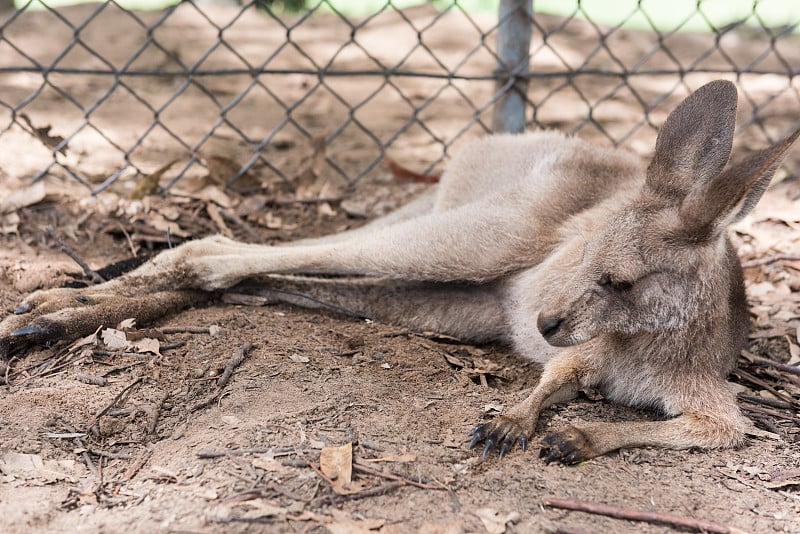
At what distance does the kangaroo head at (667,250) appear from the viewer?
7.84 feet

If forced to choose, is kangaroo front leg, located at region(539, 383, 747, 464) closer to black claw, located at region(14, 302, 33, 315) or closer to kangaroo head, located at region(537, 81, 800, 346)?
kangaroo head, located at region(537, 81, 800, 346)

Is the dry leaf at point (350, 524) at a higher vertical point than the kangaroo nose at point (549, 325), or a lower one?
lower

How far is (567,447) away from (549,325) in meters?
0.35

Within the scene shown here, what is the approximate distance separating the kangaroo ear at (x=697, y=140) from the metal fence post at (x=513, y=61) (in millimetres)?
1672

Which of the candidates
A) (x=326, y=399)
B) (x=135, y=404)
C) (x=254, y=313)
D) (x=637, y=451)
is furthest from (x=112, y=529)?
(x=637, y=451)

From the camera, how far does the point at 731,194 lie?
7.42 feet

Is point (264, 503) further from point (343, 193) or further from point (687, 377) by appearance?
point (343, 193)

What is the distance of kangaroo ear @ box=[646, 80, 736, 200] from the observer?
2.39 meters

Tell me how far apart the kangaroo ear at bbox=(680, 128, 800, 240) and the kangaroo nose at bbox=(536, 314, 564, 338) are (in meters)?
0.45

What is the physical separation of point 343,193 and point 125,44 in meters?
1.84

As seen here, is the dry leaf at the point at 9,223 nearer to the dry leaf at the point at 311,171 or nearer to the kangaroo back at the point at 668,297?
the dry leaf at the point at 311,171

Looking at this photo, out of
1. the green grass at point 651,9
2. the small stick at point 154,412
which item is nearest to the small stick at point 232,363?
the small stick at point 154,412

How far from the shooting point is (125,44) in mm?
5000

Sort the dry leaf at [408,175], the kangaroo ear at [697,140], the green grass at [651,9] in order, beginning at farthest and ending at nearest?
the green grass at [651,9], the dry leaf at [408,175], the kangaroo ear at [697,140]
